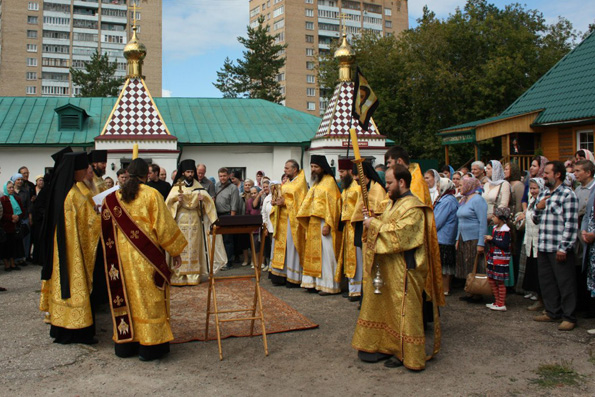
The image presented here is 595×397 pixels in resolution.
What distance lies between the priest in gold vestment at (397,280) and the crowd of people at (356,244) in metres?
0.01

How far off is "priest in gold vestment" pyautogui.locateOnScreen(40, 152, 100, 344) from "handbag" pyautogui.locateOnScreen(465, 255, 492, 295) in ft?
15.4

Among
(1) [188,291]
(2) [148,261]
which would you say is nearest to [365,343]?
(2) [148,261]

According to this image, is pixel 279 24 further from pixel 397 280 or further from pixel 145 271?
pixel 397 280

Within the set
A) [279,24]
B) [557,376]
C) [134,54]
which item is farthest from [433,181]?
[279,24]

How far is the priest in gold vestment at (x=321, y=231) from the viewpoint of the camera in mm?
8469

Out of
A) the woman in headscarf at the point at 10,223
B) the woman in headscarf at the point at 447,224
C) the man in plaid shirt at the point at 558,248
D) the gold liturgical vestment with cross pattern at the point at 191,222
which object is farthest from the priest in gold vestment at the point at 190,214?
the man in plaid shirt at the point at 558,248

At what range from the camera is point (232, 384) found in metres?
4.64

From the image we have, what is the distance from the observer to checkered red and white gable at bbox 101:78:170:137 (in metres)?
17.1

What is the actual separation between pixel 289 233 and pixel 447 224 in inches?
108

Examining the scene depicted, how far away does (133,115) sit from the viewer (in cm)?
1733

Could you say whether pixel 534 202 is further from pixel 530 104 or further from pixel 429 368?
pixel 530 104

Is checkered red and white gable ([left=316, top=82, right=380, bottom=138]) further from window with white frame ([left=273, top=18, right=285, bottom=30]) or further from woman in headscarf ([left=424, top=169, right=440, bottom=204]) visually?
window with white frame ([left=273, top=18, right=285, bottom=30])

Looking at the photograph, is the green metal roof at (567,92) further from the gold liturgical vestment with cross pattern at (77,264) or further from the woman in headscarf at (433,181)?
the gold liturgical vestment with cross pattern at (77,264)

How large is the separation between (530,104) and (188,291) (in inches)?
545
